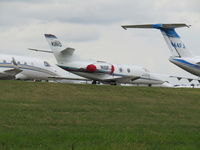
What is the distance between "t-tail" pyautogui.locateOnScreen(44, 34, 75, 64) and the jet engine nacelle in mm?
2056

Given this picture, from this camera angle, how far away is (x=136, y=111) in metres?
22.3

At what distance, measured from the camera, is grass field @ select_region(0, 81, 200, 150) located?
13.2 m

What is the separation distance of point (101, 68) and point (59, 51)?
447 centimetres

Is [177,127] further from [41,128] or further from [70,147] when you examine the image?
[70,147]

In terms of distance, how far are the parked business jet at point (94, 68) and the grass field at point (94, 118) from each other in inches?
501

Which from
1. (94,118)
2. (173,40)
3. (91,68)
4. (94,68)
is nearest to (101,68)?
(94,68)

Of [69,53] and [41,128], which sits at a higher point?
[69,53]

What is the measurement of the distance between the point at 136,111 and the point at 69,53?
2166 cm

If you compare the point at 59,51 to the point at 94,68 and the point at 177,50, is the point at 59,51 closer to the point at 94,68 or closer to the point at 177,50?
the point at 94,68

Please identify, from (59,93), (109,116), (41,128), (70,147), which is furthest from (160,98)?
(70,147)

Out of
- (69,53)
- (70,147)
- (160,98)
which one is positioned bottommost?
(70,147)

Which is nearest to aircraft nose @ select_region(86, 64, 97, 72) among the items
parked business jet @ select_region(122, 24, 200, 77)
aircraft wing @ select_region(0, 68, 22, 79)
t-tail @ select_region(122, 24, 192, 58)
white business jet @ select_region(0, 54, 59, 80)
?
white business jet @ select_region(0, 54, 59, 80)

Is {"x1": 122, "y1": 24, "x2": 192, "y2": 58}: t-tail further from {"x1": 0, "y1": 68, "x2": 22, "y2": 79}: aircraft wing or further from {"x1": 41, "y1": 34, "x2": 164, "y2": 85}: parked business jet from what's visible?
{"x1": 0, "y1": 68, "x2": 22, "y2": 79}: aircraft wing

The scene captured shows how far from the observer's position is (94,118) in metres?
19.2
